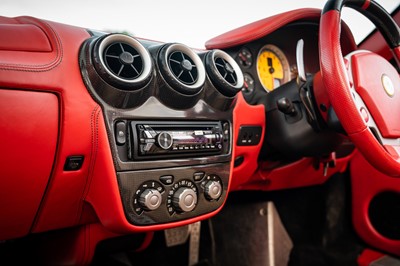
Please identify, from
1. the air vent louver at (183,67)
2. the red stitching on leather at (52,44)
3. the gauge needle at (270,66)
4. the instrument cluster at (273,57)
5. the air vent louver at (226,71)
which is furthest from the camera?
the gauge needle at (270,66)

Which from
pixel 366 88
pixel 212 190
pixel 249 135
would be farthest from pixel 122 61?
pixel 366 88

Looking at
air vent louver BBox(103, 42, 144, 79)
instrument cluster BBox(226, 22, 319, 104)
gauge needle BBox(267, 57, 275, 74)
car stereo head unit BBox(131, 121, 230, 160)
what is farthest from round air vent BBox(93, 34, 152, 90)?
gauge needle BBox(267, 57, 275, 74)

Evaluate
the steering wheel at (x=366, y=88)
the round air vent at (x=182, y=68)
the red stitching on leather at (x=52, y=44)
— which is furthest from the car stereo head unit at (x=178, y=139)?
the steering wheel at (x=366, y=88)

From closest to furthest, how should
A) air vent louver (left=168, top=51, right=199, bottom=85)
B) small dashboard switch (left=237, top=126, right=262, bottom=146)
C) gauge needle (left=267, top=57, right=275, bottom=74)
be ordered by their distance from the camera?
air vent louver (left=168, top=51, right=199, bottom=85), small dashboard switch (left=237, top=126, right=262, bottom=146), gauge needle (left=267, top=57, right=275, bottom=74)

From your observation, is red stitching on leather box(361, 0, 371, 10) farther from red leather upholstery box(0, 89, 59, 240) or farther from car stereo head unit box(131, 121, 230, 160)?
red leather upholstery box(0, 89, 59, 240)

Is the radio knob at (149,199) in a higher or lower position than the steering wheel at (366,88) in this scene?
lower

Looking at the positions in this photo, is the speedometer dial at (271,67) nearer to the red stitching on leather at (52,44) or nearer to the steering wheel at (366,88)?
the steering wheel at (366,88)

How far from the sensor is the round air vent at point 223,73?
92 cm

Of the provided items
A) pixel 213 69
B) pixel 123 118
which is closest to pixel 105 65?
pixel 123 118

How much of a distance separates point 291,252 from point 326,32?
115cm

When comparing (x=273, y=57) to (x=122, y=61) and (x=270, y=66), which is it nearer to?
(x=270, y=66)

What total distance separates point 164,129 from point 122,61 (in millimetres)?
207

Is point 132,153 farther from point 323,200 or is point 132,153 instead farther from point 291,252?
point 323,200

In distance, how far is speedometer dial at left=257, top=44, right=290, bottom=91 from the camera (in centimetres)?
145
